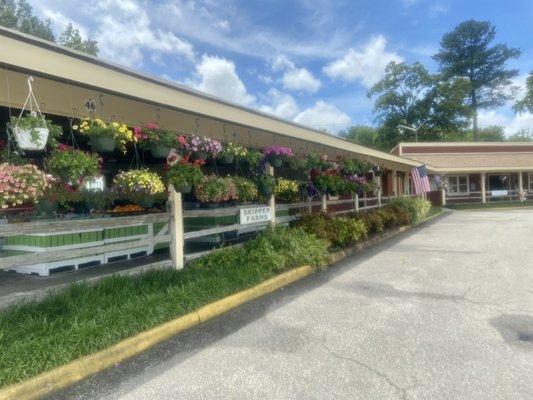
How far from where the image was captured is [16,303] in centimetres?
445

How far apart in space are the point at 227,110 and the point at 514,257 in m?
7.25

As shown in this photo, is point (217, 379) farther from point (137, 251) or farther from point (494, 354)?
point (137, 251)

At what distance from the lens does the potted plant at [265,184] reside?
25.9ft

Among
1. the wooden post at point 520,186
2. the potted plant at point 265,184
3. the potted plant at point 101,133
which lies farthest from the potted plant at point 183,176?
the wooden post at point 520,186

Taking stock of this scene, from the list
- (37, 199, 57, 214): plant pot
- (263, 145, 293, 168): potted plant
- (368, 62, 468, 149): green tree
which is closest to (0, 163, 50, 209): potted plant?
(37, 199, 57, 214): plant pot

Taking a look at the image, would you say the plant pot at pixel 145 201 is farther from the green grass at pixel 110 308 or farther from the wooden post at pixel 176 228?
the green grass at pixel 110 308

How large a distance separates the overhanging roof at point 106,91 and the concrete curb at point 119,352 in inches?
102

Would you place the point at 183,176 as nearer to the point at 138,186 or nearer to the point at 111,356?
the point at 138,186

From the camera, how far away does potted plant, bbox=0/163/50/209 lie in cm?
364

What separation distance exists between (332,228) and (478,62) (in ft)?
161

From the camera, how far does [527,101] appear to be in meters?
46.4

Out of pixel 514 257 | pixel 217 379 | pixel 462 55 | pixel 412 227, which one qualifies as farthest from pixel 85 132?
pixel 462 55

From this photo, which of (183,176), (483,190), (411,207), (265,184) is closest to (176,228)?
Answer: (183,176)

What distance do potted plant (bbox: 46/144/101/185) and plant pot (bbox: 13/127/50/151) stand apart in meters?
0.40
